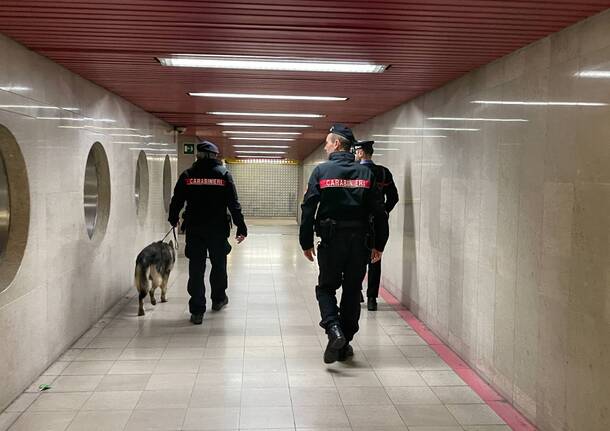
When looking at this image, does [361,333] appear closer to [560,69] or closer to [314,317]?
[314,317]

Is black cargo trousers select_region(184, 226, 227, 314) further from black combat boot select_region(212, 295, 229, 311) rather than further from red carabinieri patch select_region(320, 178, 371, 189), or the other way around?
red carabinieri patch select_region(320, 178, 371, 189)

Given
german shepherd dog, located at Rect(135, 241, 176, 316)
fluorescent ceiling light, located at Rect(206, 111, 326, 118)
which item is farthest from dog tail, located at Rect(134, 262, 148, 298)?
fluorescent ceiling light, located at Rect(206, 111, 326, 118)

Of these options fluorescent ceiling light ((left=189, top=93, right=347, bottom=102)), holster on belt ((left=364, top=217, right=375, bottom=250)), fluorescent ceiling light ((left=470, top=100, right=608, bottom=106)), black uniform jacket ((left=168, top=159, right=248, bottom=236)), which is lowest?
holster on belt ((left=364, top=217, right=375, bottom=250))

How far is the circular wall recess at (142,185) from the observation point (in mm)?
8180

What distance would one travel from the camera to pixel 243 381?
13.8ft

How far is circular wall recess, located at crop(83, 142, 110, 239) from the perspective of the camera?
6.14 meters

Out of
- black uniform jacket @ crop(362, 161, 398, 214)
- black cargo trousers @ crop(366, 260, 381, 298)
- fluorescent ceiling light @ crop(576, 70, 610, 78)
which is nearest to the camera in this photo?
fluorescent ceiling light @ crop(576, 70, 610, 78)

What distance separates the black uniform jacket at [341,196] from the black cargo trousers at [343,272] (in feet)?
0.43

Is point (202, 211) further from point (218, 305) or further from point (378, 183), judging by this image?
point (378, 183)

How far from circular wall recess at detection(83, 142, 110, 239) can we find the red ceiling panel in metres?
0.97

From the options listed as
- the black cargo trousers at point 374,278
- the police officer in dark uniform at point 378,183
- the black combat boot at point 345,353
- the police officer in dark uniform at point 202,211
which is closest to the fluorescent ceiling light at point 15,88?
the police officer in dark uniform at point 202,211

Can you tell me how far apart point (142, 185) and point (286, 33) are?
5.32 metres

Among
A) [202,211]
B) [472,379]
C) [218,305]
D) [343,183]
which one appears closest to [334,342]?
[472,379]

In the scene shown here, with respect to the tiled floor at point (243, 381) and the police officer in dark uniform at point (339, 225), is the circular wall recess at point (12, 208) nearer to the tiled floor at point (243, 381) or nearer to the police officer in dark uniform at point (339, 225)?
the tiled floor at point (243, 381)
